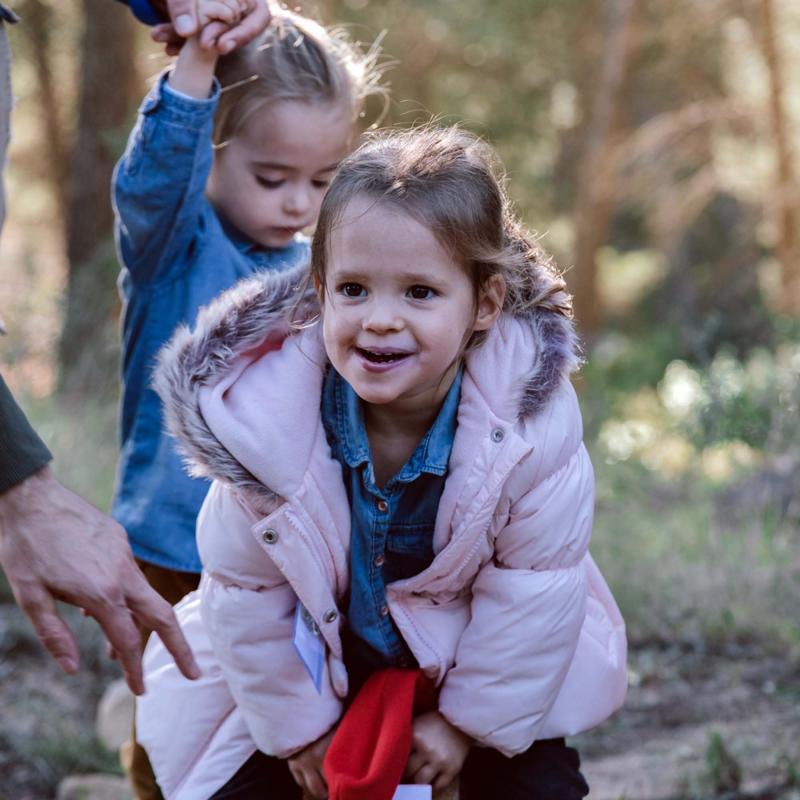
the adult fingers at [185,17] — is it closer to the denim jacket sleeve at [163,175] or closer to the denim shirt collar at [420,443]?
the denim jacket sleeve at [163,175]

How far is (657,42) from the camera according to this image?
48.1ft

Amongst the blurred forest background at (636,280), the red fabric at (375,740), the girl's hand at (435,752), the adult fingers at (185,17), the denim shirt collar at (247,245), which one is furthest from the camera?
the blurred forest background at (636,280)

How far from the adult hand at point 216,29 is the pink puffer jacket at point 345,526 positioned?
0.63 meters

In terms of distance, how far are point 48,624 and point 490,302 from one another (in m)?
0.96

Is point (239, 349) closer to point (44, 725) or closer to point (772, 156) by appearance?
point (44, 725)

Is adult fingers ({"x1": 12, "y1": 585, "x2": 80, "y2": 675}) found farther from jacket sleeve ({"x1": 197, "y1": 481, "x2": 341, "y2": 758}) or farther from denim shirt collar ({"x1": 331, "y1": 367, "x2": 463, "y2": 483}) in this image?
denim shirt collar ({"x1": 331, "y1": 367, "x2": 463, "y2": 483})

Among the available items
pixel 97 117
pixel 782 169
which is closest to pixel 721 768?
pixel 97 117

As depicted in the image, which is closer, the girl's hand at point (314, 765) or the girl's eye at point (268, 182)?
the girl's hand at point (314, 765)

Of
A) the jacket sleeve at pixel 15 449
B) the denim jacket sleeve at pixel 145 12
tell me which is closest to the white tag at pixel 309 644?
the jacket sleeve at pixel 15 449

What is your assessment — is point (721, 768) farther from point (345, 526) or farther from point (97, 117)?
point (97, 117)

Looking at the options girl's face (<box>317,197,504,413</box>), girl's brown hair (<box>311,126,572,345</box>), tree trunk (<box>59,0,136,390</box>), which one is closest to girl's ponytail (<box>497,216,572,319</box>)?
girl's brown hair (<box>311,126,572,345</box>)

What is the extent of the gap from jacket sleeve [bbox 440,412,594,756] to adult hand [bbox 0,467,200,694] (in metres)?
0.59

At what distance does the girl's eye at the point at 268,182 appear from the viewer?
8.61 feet

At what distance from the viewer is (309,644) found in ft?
6.73
